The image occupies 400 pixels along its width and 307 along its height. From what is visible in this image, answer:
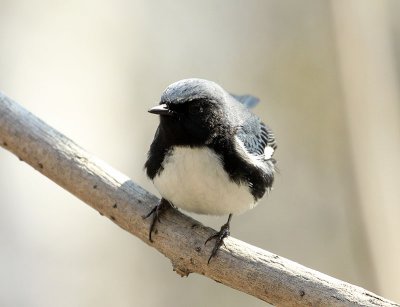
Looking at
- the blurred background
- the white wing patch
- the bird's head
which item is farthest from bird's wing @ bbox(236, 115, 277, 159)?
the blurred background

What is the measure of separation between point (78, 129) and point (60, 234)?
2.76 ft

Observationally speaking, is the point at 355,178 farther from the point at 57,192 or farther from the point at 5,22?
the point at 5,22

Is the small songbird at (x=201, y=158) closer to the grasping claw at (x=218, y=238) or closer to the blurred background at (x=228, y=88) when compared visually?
the grasping claw at (x=218, y=238)

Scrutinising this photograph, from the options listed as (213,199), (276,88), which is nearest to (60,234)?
(276,88)

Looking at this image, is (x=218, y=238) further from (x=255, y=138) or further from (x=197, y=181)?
(x=255, y=138)

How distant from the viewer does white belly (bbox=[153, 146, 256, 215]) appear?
2.65 m

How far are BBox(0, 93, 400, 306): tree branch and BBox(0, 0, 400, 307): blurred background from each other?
7.36 feet

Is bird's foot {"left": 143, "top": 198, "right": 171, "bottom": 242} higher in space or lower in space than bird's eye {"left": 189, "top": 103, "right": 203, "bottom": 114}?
lower

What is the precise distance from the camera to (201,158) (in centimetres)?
266

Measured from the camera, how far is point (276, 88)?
18.5 ft

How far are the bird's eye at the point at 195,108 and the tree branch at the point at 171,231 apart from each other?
393mm

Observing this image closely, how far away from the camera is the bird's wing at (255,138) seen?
9.51ft

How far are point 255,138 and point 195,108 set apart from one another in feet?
1.42

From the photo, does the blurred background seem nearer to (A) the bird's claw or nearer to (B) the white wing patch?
(B) the white wing patch
